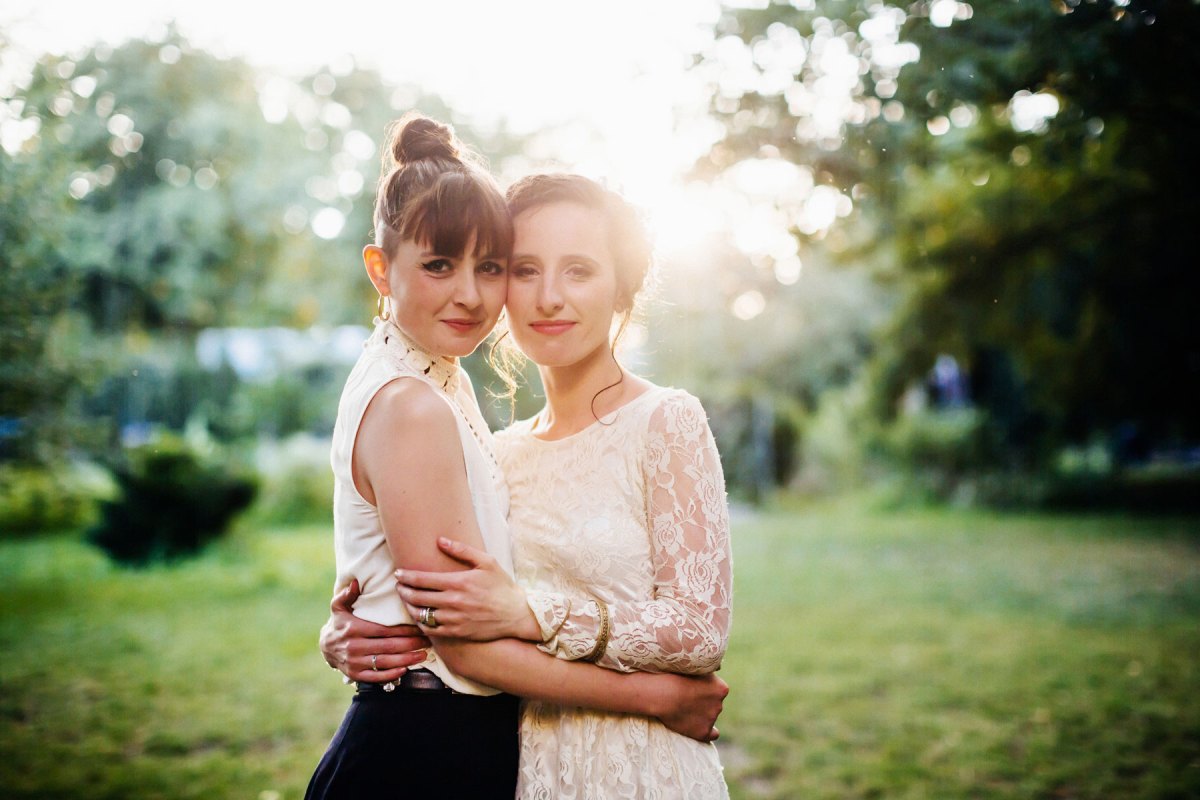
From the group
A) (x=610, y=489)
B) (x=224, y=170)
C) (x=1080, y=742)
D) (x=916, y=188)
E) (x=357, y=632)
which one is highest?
(x=224, y=170)

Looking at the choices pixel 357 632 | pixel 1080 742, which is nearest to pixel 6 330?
pixel 357 632

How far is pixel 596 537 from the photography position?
6.68 feet

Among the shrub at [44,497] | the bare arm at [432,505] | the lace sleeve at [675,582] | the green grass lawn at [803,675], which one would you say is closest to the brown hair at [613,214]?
the lace sleeve at [675,582]

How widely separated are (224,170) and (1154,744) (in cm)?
1228

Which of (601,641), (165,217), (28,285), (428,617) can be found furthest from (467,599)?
(165,217)

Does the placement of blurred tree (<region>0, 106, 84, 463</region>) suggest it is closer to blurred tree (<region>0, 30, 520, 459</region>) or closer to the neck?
blurred tree (<region>0, 30, 520, 459</region>)

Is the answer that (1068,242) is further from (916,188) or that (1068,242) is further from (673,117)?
(673,117)

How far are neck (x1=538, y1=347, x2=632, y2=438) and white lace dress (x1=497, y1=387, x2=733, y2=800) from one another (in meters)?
0.09

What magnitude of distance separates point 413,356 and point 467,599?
54cm

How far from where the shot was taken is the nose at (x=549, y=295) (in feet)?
6.86

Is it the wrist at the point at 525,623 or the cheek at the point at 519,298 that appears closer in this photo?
the wrist at the point at 525,623

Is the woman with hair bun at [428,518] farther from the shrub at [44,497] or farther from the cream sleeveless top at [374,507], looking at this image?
the shrub at [44,497]

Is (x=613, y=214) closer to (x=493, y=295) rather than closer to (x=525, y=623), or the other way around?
(x=493, y=295)

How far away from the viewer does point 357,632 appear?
1.93 metres
